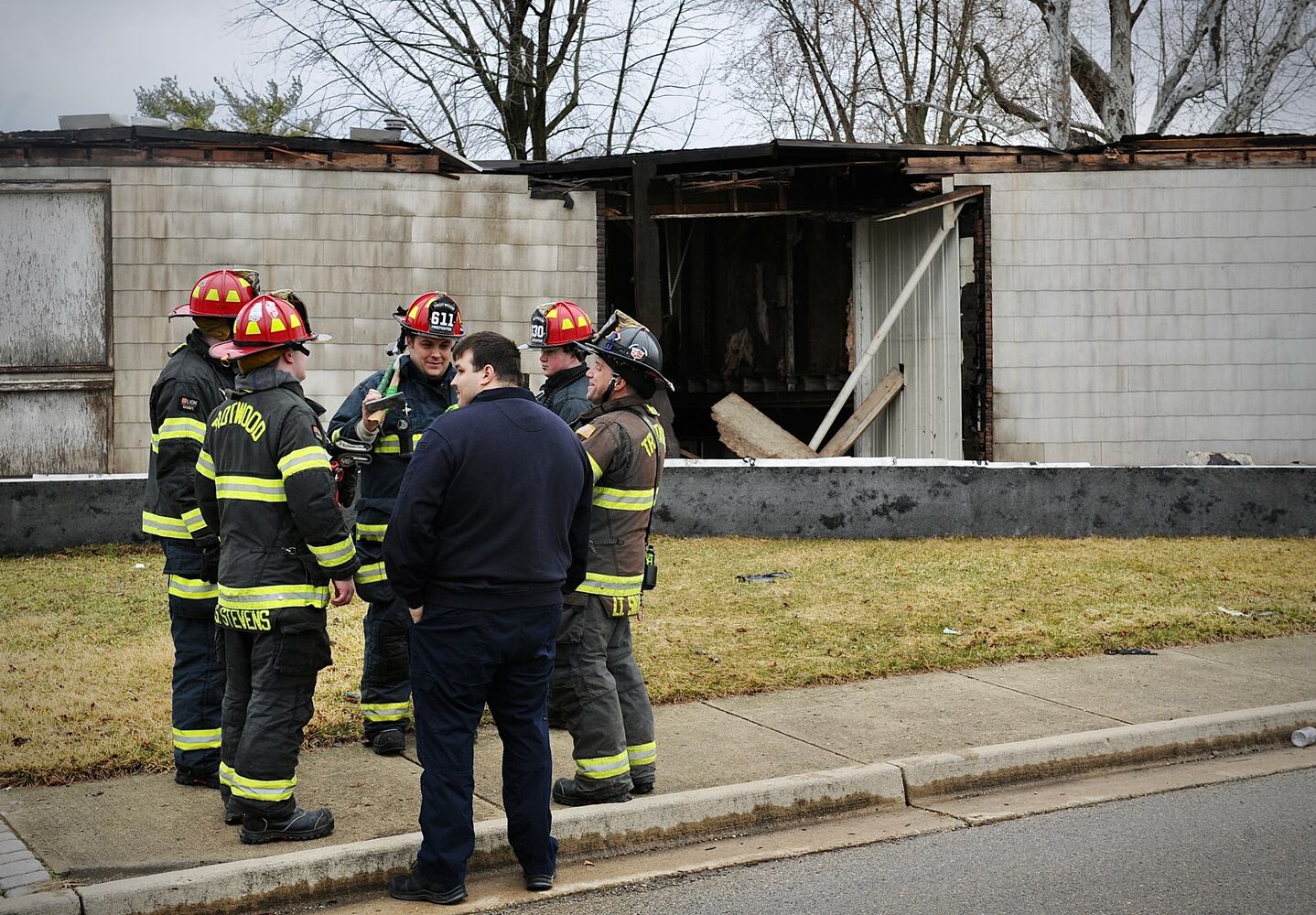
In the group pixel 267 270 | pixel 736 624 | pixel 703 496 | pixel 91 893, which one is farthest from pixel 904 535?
pixel 91 893

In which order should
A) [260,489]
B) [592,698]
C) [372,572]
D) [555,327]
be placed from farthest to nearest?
1. [372,572]
2. [555,327]
3. [592,698]
4. [260,489]

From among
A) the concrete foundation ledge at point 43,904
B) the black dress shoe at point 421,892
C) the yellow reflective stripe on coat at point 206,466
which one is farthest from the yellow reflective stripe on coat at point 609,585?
the concrete foundation ledge at point 43,904

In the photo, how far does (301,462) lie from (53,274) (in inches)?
425

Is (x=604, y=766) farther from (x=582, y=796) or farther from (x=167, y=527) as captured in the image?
(x=167, y=527)

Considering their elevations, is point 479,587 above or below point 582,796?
above

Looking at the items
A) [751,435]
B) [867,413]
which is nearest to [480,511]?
[751,435]

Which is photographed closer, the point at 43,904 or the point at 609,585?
the point at 43,904

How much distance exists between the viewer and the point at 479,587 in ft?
14.6

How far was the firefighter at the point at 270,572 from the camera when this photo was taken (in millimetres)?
4898

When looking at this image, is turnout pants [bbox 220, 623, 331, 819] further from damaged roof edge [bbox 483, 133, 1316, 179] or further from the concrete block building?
Result: damaged roof edge [bbox 483, 133, 1316, 179]

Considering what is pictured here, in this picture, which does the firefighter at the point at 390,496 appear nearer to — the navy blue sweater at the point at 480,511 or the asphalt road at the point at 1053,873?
the navy blue sweater at the point at 480,511

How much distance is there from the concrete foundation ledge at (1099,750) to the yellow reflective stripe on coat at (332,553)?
2.74m

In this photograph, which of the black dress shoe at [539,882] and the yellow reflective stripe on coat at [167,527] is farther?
the yellow reflective stripe on coat at [167,527]

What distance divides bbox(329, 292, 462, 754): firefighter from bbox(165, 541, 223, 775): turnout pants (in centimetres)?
76
